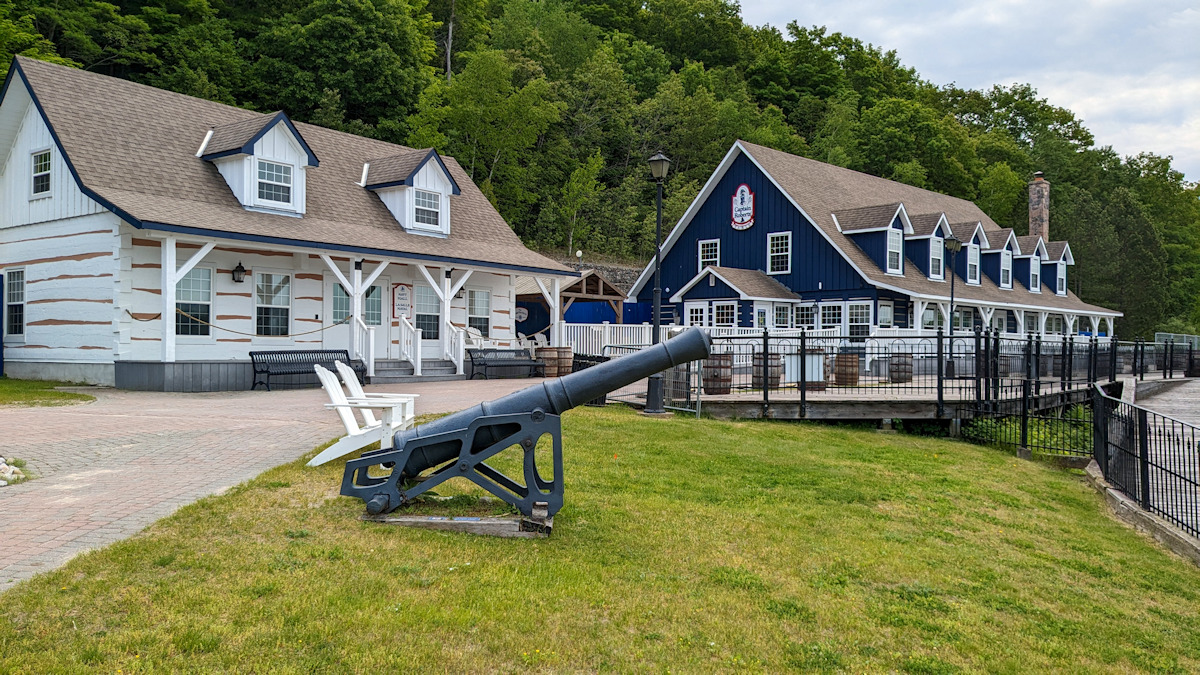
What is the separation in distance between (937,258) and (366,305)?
22.6 m

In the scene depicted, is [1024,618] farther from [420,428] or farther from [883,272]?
[883,272]

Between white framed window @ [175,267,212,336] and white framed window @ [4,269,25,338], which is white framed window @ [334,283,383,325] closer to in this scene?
white framed window @ [175,267,212,336]

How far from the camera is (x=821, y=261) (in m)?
30.2

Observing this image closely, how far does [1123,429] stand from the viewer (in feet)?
35.8

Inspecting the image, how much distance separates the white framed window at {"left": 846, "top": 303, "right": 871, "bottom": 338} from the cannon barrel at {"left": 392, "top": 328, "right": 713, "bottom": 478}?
24.2m

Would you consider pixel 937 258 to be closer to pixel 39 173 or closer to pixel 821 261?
pixel 821 261

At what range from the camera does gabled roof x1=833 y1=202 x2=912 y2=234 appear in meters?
30.1

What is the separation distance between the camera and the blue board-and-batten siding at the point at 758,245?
29.8 m

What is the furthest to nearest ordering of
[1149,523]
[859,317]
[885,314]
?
[859,317] → [885,314] → [1149,523]

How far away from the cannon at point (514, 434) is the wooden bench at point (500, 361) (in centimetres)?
1567

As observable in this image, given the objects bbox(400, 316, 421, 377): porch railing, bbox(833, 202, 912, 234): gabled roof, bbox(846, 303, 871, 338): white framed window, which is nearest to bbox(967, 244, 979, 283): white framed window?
bbox(833, 202, 912, 234): gabled roof

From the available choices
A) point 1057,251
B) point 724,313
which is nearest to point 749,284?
point 724,313

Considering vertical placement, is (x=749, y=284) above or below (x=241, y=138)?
below

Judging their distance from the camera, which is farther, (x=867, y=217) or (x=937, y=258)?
(x=937, y=258)
